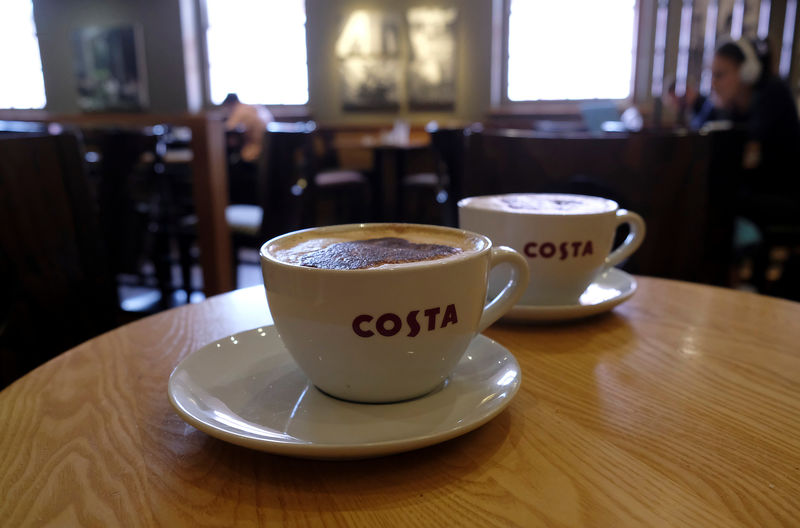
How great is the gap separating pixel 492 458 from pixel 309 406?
0.45ft

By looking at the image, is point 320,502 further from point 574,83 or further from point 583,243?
point 574,83

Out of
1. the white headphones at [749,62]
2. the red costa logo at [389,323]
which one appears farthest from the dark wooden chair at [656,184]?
the white headphones at [749,62]

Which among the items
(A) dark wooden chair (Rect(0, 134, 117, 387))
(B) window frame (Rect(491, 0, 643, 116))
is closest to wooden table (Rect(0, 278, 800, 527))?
(A) dark wooden chair (Rect(0, 134, 117, 387))

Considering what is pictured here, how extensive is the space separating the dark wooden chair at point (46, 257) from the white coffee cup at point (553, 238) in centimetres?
71

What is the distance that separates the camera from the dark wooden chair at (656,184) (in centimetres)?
141

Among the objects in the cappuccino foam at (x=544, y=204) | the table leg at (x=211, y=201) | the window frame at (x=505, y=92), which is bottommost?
the table leg at (x=211, y=201)

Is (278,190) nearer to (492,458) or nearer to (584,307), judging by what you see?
(584,307)

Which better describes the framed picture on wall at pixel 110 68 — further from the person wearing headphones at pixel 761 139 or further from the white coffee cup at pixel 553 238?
the white coffee cup at pixel 553 238

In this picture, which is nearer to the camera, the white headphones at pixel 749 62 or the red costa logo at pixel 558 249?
the red costa logo at pixel 558 249

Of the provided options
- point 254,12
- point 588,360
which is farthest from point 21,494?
point 254,12

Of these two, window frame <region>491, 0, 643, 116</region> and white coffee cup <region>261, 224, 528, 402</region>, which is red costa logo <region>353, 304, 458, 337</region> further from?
window frame <region>491, 0, 643, 116</region>

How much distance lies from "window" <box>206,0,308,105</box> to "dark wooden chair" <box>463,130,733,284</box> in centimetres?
500

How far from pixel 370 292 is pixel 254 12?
655cm

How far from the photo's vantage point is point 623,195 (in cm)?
144
